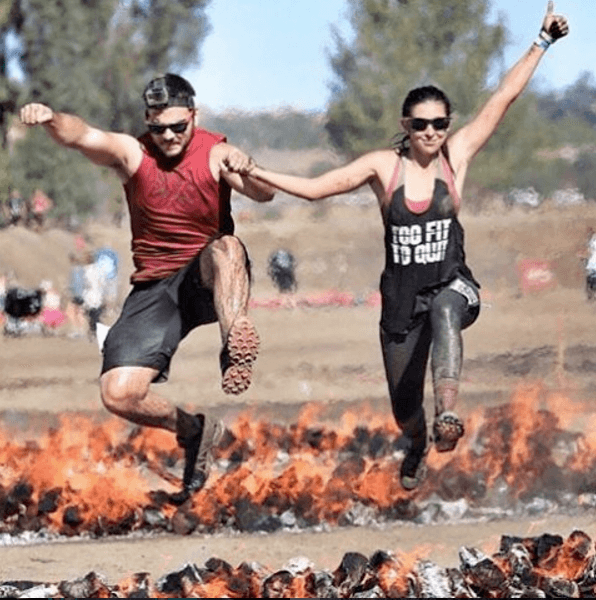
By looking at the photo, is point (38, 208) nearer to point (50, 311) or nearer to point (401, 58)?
point (50, 311)

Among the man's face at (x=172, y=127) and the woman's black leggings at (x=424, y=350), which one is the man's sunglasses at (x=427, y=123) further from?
the man's face at (x=172, y=127)

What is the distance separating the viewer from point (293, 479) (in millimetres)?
15047

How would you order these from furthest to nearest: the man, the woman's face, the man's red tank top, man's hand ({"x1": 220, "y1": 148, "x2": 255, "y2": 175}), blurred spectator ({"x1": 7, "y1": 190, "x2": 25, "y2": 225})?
blurred spectator ({"x1": 7, "y1": 190, "x2": 25, "y2": 225})
the woman's face
the man's red tank top
the man
man's hand ({"x1": 220, "y1": 148, "x2": 255, "y2": 175})

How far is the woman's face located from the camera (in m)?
12.8

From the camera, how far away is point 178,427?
1345 cm

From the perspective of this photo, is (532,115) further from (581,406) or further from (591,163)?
(581,406)

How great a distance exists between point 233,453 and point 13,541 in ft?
10.0

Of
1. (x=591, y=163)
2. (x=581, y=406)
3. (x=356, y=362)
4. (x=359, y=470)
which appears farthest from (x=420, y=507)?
(x=356, y=362)

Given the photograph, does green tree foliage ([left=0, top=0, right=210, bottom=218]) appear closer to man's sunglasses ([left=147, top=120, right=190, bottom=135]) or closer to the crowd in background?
the crowd in background

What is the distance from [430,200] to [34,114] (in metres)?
2.38

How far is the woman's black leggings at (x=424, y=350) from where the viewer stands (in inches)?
499

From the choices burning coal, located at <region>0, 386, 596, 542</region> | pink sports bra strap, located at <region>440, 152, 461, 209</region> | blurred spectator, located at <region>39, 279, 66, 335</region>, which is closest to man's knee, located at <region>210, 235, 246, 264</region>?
pink sports bra strap, located at <region>440, 152, 461, 209</region>

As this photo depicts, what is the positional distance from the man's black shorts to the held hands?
2532 mm

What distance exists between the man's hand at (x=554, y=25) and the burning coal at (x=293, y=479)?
3480 millimetres
